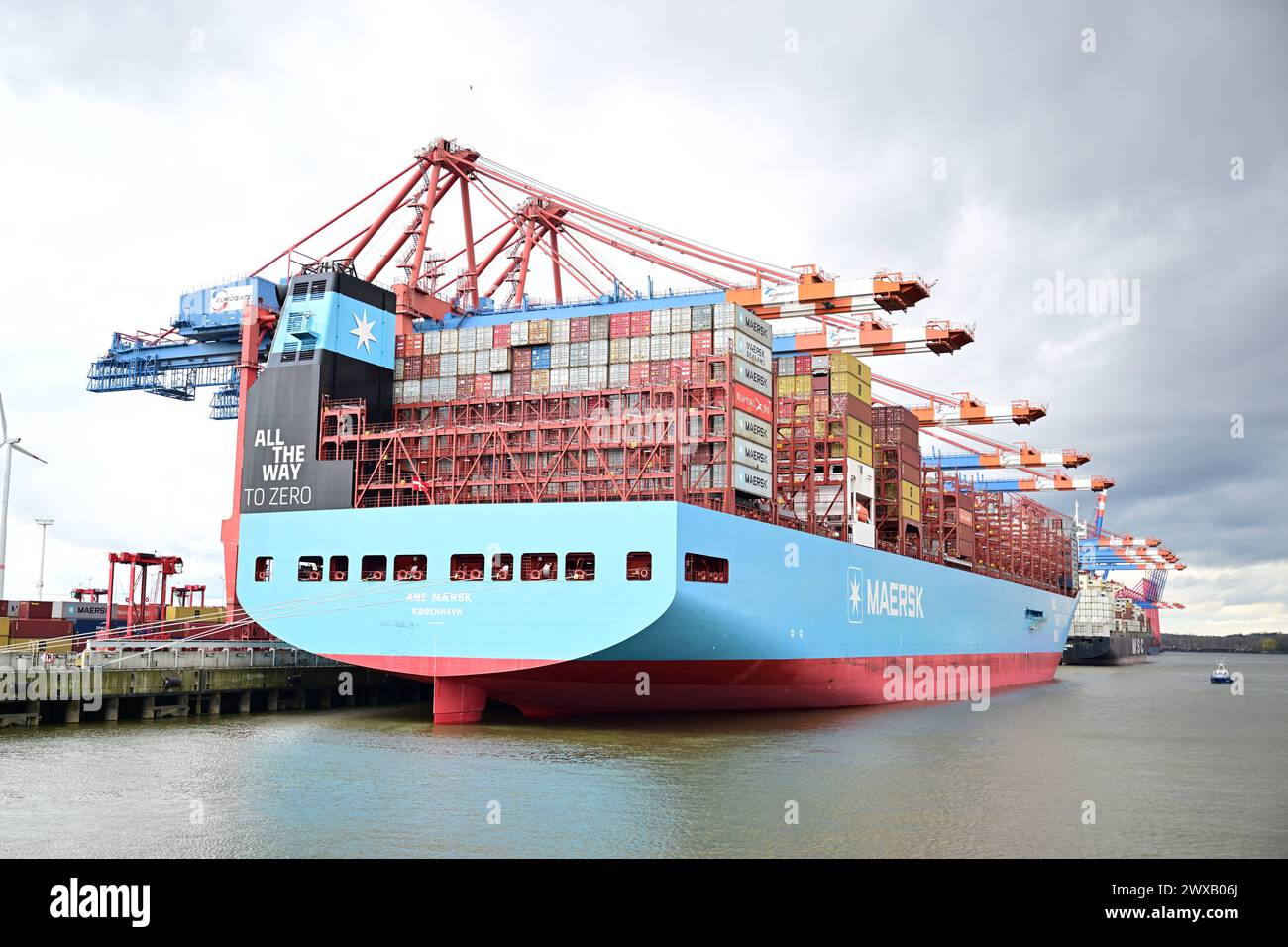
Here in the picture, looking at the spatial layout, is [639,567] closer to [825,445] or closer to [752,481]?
[752,481]

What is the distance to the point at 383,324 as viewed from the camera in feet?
101

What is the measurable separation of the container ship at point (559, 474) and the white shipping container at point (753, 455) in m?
0.08

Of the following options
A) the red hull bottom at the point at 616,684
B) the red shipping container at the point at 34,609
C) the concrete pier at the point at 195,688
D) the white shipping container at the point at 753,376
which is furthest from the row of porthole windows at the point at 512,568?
the red shipping container at the point at 34,609

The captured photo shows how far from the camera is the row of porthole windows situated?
2405 centimetres

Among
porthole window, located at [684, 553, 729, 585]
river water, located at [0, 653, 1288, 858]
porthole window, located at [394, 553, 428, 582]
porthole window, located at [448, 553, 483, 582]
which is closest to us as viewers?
river water, located at [0, 653, 1288, 858]

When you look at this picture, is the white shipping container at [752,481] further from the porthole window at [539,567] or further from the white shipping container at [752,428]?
the porthole window at [539,567]

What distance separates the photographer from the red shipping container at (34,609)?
36.4 metres

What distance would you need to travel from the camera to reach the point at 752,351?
28781 mm

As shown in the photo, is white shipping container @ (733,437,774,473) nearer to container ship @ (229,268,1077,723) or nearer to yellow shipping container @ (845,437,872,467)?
container ship @ (229,268,1077,723)

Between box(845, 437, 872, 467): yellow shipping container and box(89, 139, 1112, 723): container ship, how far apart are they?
0.38 feet

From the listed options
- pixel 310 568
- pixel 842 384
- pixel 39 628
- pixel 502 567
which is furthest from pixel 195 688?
pixel 842 384

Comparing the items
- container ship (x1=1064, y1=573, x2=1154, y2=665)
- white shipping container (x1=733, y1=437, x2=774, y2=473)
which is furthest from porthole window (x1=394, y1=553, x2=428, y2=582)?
container ship (x1=1064, y1=573, x2=1154, y2=665)
